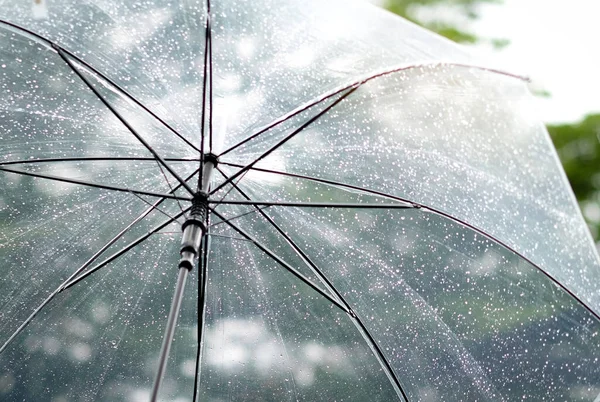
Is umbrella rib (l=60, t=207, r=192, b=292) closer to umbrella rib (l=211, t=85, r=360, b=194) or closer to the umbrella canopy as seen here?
the umbrella canopy

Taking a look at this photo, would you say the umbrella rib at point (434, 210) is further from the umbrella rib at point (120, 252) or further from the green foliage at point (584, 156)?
the green foliage at point (584, 156)

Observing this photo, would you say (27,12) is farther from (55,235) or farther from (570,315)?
(570,315)

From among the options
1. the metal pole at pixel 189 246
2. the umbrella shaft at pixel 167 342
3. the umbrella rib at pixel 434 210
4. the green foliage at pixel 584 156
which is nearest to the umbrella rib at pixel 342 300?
the umbrella rib at pixel 434 210

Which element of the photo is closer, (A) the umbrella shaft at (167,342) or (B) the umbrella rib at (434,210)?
(A) the umbrella shaft at (167,342)

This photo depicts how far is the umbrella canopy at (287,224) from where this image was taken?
85.0 inches

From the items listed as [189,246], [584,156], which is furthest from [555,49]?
[189,246]

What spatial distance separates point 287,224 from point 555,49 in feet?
17.0

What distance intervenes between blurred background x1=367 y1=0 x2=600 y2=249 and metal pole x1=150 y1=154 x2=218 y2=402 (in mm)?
4709

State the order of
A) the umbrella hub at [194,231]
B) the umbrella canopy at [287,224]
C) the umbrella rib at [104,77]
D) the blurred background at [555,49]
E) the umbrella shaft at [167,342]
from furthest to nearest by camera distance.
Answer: the blurred background at [555,49] → the umbrella canopy at [287,224] → the umbrella rib at [104,77] → the umbrella hub at [194,231] → the umbrella shaft at [167,342]

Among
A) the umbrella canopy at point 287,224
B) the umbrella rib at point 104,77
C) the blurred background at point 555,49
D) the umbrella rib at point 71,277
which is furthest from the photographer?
the blurred background at point 555,49

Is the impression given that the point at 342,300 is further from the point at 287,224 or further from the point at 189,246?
the point at 189,246

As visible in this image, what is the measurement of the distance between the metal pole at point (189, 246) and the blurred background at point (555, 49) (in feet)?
15.4

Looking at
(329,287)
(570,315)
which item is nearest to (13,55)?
(329,287)

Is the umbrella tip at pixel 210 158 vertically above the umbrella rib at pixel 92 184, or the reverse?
the umbrella tip at pixel 210 158
